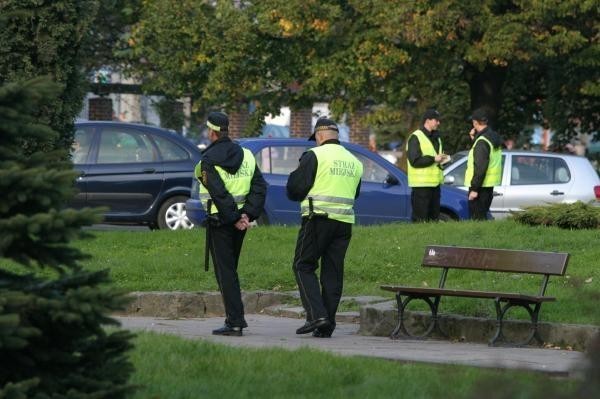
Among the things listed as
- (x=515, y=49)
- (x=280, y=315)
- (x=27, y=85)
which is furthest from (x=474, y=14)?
(x=27, y=85)

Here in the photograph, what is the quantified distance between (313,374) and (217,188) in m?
3.64

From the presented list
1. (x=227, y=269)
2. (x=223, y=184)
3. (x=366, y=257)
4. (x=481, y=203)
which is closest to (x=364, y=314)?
(x=227, y=269)

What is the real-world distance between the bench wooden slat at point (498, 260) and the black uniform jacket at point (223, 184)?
1629mm

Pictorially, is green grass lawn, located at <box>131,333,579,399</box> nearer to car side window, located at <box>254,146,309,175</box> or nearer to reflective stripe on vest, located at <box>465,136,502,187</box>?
reflective stripe on vest, located at <box>465,136,502,187</box>

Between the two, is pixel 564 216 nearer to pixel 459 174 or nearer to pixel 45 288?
pixel 459 174

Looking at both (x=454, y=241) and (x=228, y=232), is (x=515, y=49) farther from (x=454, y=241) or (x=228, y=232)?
(x=228, y=232)

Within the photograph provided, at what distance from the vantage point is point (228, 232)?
12.3 metres

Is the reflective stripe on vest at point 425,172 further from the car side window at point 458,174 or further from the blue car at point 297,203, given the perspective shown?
the car side window at point 458,174

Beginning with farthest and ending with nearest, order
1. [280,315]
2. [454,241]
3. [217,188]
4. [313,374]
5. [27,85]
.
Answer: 1. [454,241]
2. [280,315]
3. [217,188]
4. [313,374]
5. [27,85]

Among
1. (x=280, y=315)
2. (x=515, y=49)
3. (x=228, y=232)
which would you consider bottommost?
(x=280, y=315)

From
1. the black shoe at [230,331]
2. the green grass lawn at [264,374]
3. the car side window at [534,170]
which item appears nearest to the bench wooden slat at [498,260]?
the black shoe at [230,331]

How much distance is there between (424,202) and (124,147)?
5204mm

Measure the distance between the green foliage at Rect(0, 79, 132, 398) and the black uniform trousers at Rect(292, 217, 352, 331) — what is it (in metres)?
5.84

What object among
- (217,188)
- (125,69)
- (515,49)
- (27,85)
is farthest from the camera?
(125,69)
